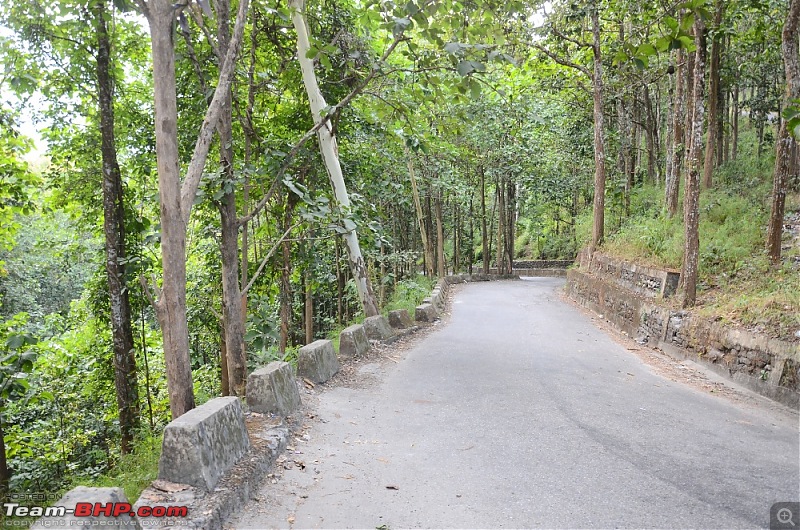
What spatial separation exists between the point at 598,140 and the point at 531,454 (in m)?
13.4

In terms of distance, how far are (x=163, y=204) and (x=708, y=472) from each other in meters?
5.10

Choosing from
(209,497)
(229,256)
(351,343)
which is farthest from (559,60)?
(209,497)

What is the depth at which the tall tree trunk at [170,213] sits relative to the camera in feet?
13.3

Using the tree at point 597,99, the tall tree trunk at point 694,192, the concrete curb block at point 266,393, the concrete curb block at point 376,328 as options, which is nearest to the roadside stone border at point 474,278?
the tree at point 597,99

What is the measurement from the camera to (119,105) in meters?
10.4

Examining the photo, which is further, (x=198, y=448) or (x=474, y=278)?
(x=474, y=278)

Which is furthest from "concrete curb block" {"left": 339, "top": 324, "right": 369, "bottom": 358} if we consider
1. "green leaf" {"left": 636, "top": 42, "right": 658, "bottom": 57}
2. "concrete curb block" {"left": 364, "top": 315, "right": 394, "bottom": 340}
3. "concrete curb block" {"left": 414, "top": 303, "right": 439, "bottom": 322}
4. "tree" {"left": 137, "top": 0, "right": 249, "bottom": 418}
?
"green leaf" {"left": 636, "top": 42, "right": 658, "bottom": 57}

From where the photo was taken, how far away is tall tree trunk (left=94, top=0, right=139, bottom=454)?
8.70 metres

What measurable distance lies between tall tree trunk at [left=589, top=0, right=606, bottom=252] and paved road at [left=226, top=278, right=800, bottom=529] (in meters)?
8.64

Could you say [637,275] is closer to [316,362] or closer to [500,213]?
[316,362]

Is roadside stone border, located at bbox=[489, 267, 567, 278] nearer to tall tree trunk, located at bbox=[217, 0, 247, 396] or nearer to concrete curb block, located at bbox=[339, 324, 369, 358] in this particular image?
concrete curb block, located at bbox=[339, 324, 369, 358]

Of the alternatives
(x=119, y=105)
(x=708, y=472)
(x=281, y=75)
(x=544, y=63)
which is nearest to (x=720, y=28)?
(x=544, y=63)

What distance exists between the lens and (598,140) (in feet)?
54.0

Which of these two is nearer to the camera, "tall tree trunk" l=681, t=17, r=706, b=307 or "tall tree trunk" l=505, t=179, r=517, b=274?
"tall tree trunk" l=681, t=17, r=706, b=307
